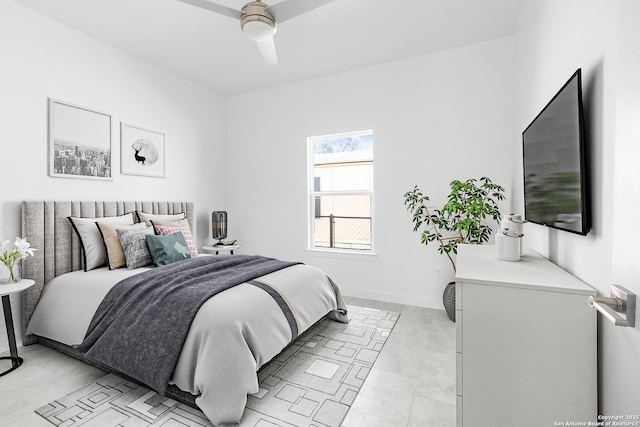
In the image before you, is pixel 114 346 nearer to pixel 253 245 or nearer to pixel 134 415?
pixel 134 415

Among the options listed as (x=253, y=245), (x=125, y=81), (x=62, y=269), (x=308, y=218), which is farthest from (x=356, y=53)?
(x=62, y=269)

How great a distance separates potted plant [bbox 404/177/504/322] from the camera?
2.82 metres

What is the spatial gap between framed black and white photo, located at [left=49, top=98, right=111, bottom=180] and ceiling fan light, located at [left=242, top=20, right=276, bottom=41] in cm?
200

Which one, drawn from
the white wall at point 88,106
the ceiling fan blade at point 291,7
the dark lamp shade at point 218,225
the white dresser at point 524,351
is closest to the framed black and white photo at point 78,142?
the white wall at point 88,106

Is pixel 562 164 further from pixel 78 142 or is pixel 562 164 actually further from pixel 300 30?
pixel 78 142

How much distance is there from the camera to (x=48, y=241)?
8.49 feet

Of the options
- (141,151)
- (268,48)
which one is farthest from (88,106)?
(268,48)

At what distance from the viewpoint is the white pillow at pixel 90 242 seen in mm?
2699

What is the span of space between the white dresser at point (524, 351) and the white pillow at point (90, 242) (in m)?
2.93

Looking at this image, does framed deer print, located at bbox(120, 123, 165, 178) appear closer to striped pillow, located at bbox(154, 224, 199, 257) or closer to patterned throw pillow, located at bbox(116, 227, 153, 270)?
striped pillow, located at bbox(154, 224, 199, 257)

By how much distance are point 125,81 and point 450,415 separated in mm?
4115

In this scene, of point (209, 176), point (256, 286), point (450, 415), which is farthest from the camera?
point (209, 176)

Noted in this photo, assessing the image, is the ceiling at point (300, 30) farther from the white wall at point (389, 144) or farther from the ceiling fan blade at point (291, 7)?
the ceiling fan blade at point (291, 7)

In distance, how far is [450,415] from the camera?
167cm
